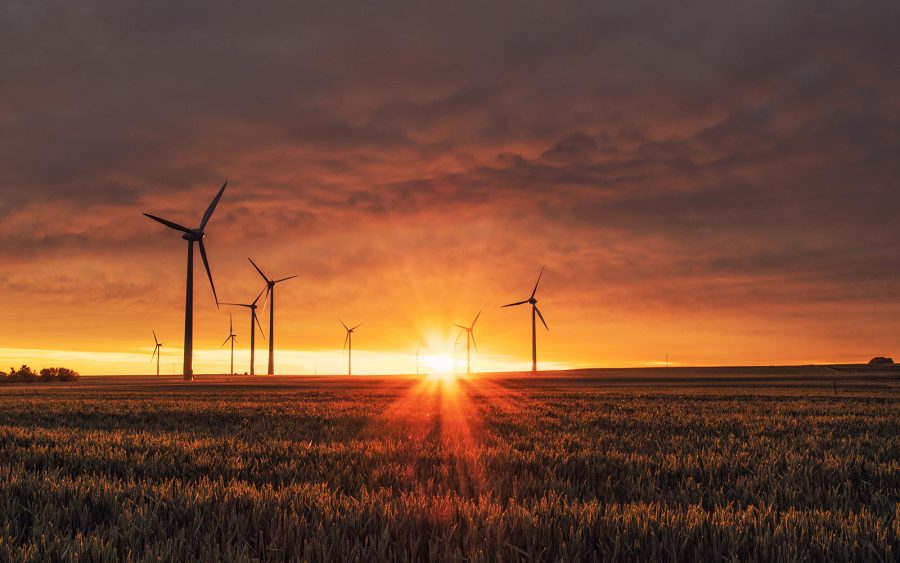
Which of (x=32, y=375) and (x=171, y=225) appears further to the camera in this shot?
(x=32, y=375)

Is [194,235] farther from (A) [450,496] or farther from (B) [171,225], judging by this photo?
(A) [450,496]

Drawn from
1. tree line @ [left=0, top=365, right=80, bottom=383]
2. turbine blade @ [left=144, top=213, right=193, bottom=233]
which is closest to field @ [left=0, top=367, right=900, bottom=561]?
turbine blade @ [left=144, top=213, right=193, bottom=233]

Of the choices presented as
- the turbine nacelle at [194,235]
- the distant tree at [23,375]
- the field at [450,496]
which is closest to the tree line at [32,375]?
the distant tree at [23,375]

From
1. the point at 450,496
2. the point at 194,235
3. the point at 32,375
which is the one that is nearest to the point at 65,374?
the point at 32,375

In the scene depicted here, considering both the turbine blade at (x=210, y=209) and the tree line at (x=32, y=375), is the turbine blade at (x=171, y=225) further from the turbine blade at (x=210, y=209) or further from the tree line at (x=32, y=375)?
the tree line at (x=32, y=375)

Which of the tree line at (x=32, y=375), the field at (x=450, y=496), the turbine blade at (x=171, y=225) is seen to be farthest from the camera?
the tree line at (x=32, y=375)

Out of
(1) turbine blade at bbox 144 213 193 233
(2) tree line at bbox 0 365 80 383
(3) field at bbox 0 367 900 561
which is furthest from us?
(2) tree line at bbox 0 365 80 383

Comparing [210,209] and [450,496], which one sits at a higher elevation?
[210,209]

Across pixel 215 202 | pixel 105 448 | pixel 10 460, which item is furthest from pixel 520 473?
pixel 215 202

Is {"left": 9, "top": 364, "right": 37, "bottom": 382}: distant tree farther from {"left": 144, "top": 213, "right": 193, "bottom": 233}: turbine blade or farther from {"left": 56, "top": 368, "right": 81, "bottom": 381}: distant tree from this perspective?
{"left": 144, "top": 213, "right": 193, "bottom": 233}: turbine blade

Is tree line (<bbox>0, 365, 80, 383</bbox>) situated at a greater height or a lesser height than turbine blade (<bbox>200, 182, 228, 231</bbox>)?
lesser

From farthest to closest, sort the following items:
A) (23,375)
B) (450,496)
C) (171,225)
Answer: (23,375), (171,225), (450,496)

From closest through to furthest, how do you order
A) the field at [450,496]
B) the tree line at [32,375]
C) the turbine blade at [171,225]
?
1. the field at [450,496]
2. the turbine blade at [171,225]
3. the tree line at [32,375]

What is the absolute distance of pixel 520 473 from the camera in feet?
31.7
